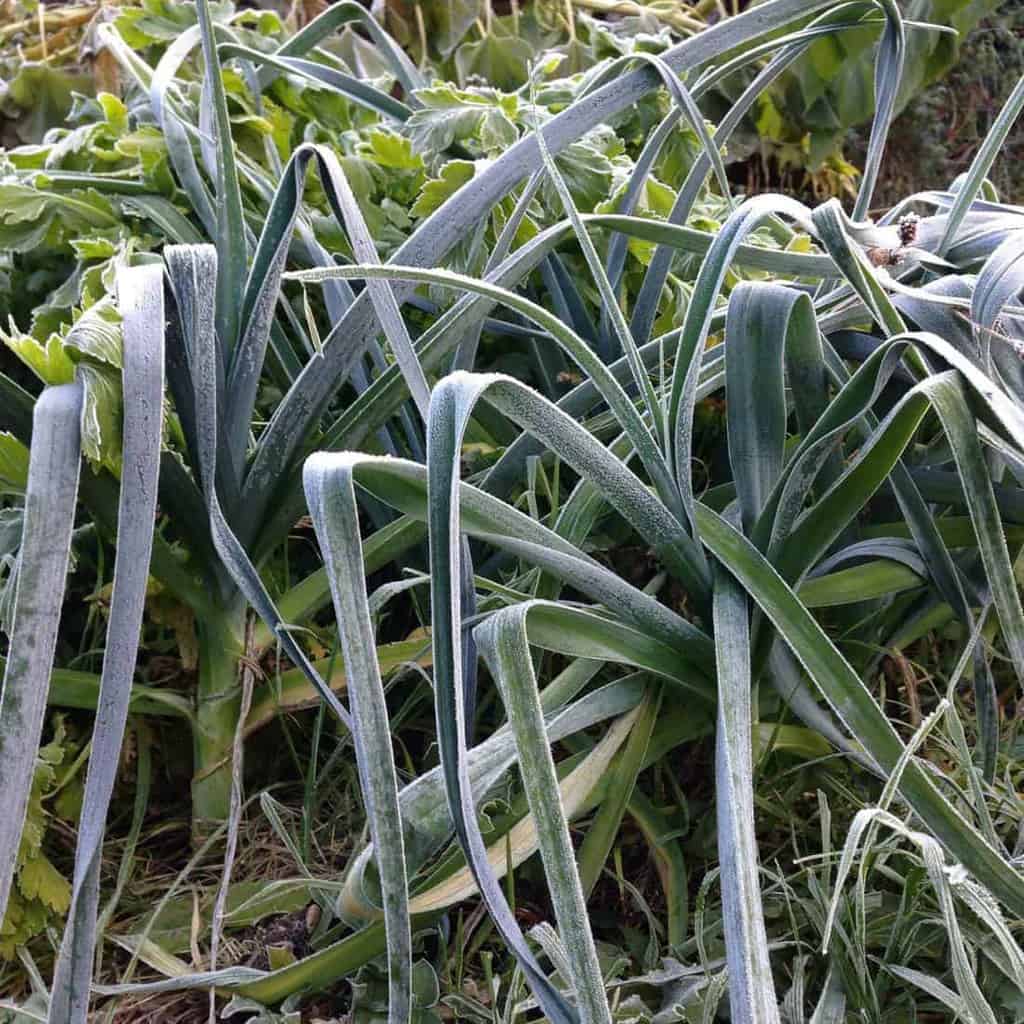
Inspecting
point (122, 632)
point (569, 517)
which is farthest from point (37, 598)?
point (569, 517)

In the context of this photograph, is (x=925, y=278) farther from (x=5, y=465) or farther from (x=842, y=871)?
(x=5, y=465)

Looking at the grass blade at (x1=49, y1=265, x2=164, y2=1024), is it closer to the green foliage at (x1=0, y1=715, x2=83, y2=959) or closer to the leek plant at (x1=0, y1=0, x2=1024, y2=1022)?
the leek plant at (x1=0, y1=0, x2=1024, y2=1022)

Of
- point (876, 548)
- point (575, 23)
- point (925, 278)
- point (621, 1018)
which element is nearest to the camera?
point (621, 1018)

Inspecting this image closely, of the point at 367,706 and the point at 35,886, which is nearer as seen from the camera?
the point at 367,706

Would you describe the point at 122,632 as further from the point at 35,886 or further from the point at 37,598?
the point at 35,886

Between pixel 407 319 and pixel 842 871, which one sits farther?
pixel 407 319

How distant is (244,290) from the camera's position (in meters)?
0.76

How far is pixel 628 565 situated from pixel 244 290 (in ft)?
1.10

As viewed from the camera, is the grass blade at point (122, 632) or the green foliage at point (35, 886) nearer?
the grass blade at point (122, 632)

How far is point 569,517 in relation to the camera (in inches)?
27.6

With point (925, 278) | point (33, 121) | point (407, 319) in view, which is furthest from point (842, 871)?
point (33, 121)

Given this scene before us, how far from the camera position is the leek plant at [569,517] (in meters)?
0.48

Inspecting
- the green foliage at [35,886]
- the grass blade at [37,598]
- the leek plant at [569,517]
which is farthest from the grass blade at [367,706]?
the green foliage at [35,886]

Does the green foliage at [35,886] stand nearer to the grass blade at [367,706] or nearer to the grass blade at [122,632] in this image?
the grass blade at [122,632]
